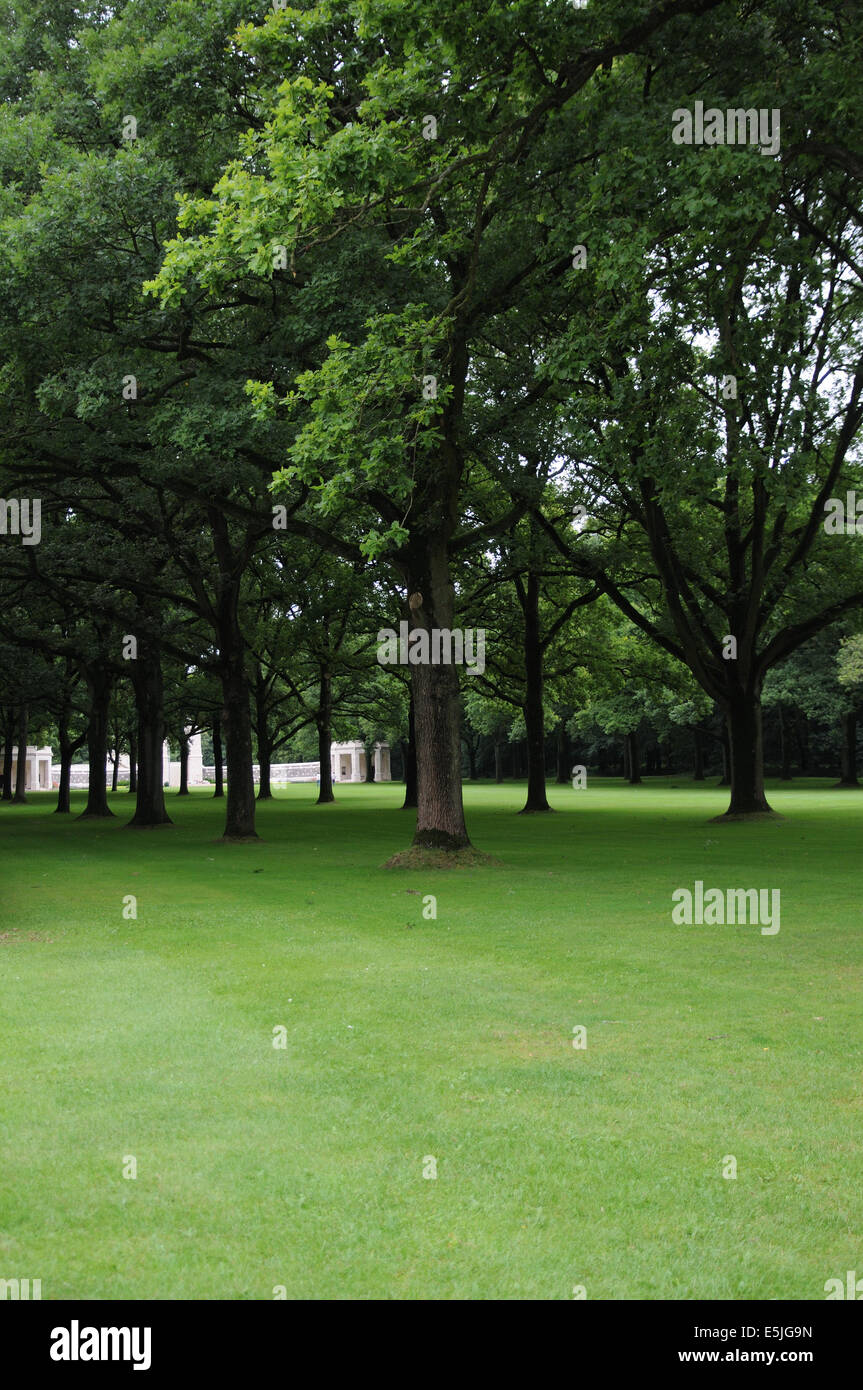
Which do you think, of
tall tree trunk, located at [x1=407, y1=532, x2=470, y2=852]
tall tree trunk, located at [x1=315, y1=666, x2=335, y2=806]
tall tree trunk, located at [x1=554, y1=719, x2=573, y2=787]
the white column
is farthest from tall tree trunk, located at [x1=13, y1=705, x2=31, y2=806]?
tall tree trunk, located at [x1=407, y1=532, x2=470, y2=852]

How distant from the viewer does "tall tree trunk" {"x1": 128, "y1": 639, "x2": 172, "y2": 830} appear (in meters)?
36.0

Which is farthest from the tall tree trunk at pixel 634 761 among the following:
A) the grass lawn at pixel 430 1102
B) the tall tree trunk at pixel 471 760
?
the grass lawn at pixel 430 1102

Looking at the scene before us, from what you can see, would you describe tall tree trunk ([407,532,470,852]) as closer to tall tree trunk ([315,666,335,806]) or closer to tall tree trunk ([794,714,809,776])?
tall tree trunk ([315,666,335,806])

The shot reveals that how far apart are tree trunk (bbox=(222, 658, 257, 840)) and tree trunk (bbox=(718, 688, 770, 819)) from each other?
14.5 m

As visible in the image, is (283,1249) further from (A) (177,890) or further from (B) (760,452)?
(B) (760,452)

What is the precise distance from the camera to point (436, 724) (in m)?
21.4

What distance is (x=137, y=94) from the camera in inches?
752

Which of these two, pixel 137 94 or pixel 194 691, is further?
pixel 194 691

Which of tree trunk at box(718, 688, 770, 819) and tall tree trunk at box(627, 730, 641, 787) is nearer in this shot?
tree trunk at box(718, 688, 770, 819)

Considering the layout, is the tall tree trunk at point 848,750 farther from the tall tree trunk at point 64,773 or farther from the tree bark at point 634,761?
the tall tree trunk at point 64,773

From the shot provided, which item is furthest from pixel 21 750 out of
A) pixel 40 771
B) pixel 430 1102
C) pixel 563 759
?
pixel 40 771

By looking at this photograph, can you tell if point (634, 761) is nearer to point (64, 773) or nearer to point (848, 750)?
point (848, 750)
